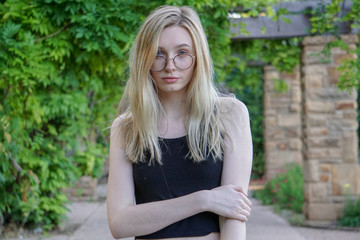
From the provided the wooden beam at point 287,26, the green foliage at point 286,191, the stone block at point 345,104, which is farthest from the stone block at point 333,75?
the green foliage at point 286,191

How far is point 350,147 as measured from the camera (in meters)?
7.27

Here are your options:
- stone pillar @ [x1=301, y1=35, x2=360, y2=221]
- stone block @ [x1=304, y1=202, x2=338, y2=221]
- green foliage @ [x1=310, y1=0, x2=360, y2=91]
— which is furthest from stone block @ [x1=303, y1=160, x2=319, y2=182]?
green foliage @ [x1=310, y1=0, x2=360, y2=91]

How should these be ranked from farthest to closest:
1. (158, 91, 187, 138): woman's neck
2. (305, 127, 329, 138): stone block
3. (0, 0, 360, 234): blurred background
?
(305, 127, 329, 138): stone block, (0, 0, 360, 234): blurred background, (158, 91, 187, 138): woman's neck

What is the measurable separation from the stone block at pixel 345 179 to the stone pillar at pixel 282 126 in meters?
3.75

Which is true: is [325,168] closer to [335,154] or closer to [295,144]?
[335,154]

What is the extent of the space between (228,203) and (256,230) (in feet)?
18.2

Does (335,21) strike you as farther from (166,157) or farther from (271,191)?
(166,157)

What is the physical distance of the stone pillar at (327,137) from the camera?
23.8 feet

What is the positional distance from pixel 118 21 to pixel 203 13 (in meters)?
0.74

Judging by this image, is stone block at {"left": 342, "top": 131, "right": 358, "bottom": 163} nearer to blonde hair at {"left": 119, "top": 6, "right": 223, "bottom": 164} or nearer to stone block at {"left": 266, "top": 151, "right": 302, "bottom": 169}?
stone block at {"left": 266, "top": 151, "right": 302, "bottom": 169}

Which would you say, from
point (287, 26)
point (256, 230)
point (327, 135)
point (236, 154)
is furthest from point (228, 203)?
point (327, 135)

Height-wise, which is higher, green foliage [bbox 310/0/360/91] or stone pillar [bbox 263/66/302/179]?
green foliage [bbox 310/0/360/91]

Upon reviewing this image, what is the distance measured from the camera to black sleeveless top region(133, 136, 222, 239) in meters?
1.67

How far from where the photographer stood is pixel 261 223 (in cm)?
761
